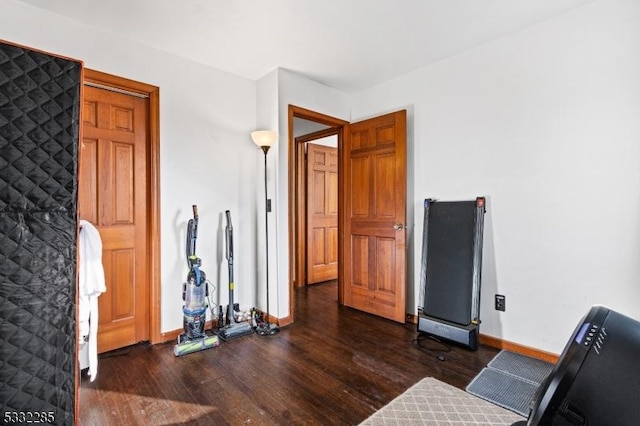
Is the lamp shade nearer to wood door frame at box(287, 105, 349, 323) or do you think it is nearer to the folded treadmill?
wood door frame at box(287, 105, 349, 323)

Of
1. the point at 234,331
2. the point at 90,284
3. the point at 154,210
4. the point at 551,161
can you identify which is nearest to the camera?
the point at 90,284

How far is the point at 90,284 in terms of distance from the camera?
173cm

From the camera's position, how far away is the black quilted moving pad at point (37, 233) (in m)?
1.08

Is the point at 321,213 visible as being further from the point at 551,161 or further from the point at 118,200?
the point at 551,161

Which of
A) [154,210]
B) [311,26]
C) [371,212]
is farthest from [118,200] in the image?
[371,212]

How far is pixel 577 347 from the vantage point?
28.6 inches

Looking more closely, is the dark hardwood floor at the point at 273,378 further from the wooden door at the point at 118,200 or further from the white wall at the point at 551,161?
the white wall at the point at 551,161

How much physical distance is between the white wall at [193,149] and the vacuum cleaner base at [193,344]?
0.34 m

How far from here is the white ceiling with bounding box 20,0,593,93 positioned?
2178 millimetres

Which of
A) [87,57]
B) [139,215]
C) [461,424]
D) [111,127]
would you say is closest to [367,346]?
[461,424]

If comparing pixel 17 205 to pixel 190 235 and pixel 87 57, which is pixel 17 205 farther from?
pixel 87 57

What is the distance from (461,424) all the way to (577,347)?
128cm

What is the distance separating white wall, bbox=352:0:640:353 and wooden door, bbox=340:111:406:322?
42 cm

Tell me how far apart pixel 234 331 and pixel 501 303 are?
2336 millimetres
